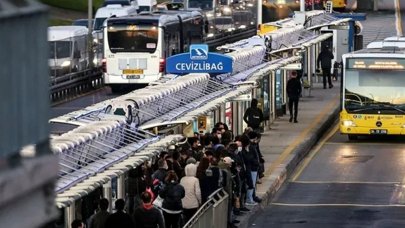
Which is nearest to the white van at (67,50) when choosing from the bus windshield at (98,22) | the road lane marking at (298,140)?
the road lane marking at (298,140)

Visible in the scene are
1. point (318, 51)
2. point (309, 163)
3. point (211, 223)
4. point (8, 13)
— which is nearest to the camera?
point (8, 13)

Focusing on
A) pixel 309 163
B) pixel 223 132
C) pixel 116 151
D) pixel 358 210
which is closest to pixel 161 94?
pixel 223 132

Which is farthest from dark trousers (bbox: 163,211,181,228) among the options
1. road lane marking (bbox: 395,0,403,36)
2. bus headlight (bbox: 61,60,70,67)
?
road lane marking (bbox: 395,0,403,36)

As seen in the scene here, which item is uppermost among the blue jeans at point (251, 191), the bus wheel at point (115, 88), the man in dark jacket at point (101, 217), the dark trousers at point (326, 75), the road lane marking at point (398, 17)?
the man in dark jacket at point (101, 217)

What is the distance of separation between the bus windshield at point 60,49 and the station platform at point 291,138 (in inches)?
315

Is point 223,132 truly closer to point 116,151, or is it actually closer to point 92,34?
point 116,151

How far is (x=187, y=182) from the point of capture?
18.3 metres

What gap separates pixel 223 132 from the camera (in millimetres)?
23297

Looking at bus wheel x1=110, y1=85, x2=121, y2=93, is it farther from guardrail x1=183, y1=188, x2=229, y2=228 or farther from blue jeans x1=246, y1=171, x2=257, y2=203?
guardrail x1=183, y1=188, x2=229, y2=228

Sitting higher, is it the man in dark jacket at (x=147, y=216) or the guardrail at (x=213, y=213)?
the man in dark jacket at (x=147, y=216)

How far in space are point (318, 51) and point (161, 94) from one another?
28.8 metres

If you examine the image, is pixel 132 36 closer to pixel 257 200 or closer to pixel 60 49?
pixel 60 49

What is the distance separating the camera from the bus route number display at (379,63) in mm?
36156

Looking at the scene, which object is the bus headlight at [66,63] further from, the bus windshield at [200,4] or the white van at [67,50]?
the bus windshield at [200,4]
